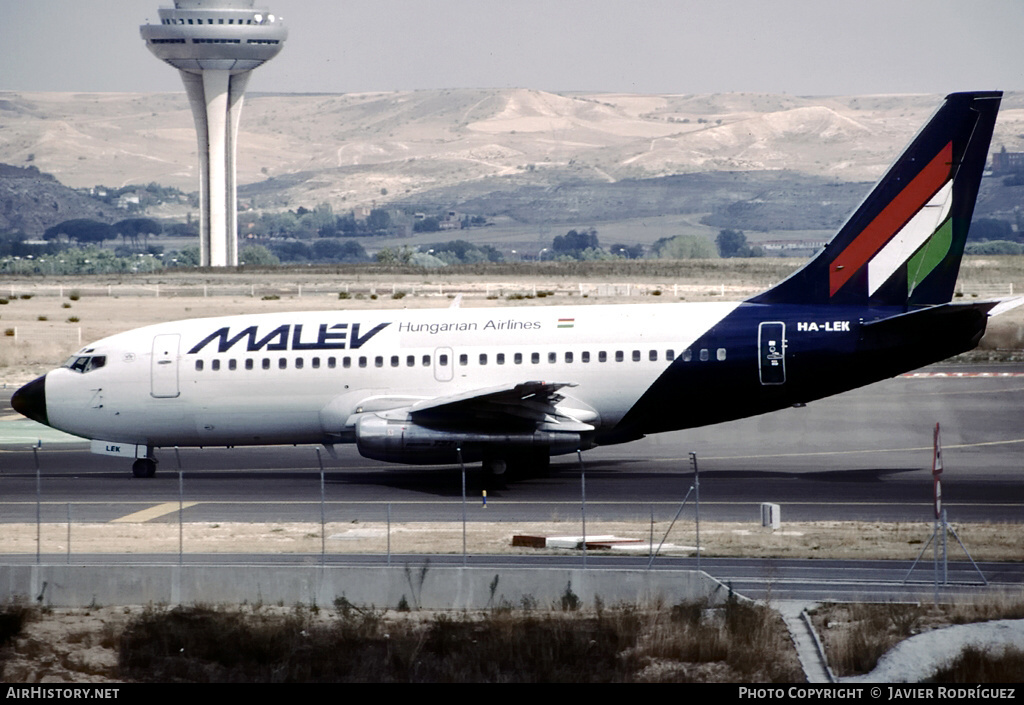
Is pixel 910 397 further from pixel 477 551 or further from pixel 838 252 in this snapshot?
pixel 477 551

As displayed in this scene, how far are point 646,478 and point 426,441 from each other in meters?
5.93

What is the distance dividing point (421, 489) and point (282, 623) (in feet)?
42.4

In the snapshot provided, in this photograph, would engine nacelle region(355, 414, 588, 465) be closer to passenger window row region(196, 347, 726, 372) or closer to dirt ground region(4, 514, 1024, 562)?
passenger window row region(196, 347, 726, 372)

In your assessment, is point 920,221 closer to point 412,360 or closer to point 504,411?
point 504,411

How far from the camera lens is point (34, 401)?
36.6 m

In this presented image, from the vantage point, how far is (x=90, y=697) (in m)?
18.0

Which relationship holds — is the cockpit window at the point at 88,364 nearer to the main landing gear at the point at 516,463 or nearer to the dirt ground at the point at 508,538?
the dirt ground at the point at 508,538

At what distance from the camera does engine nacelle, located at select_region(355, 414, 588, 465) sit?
3381cm

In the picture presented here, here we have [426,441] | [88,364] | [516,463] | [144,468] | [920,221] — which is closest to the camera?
[426,441]

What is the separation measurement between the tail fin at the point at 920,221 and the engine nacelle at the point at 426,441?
740cm

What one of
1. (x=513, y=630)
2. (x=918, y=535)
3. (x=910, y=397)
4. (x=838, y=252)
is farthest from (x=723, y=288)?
(x=513, y=630)

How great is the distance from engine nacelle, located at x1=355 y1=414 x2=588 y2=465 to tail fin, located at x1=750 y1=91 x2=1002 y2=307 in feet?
24.3

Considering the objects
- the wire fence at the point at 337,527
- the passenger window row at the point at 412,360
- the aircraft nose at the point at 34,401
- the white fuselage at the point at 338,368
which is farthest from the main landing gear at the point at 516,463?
the aircraft nose at the point at 34,401

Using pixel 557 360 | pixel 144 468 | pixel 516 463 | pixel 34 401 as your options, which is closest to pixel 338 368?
pixel 516 463
